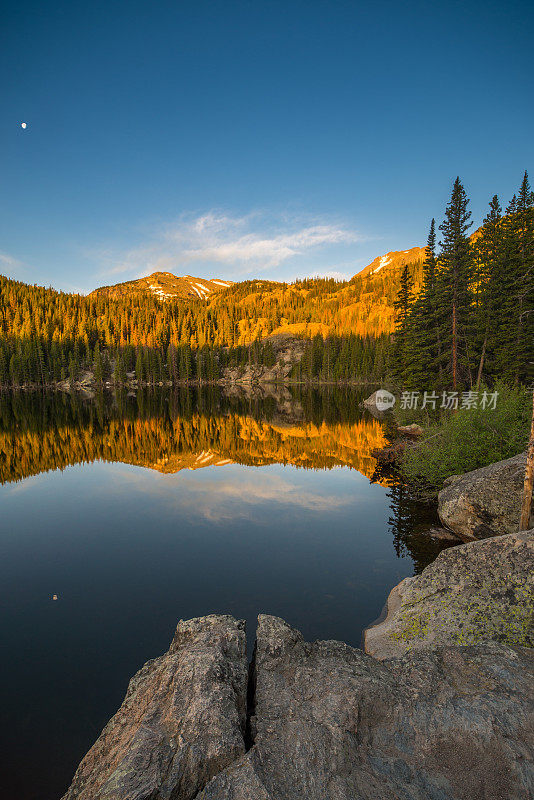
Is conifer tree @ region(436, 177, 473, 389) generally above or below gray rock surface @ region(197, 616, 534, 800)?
above

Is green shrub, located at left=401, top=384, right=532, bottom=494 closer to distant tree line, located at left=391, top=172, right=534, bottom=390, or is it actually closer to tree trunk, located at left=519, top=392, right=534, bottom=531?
tree trunk, located at left=519, top=392, right=534, bottom=531

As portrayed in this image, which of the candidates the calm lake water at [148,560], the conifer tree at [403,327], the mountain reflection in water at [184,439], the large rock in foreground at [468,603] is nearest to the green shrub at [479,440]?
the calm lake water at [148,560]

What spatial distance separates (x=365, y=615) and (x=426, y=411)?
1254 inches

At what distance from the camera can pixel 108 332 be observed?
537 feet

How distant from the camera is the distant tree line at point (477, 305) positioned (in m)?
36.6

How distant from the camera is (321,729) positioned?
4820 millimetres

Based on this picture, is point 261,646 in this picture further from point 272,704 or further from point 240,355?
point 240,355

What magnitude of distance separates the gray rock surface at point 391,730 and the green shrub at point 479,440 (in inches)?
619

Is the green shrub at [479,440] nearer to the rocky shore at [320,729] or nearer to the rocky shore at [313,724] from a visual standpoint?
the rocky shore at [313,724]

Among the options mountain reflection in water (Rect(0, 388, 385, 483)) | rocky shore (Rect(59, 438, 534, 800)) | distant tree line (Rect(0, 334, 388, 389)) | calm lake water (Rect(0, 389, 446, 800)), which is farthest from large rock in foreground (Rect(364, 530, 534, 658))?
distant tree line (Rect(0, 334, 388, 389))

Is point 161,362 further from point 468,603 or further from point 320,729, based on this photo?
point 320,729

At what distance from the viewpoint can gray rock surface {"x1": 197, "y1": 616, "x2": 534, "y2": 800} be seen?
165 inches

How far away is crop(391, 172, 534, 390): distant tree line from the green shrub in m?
13.6

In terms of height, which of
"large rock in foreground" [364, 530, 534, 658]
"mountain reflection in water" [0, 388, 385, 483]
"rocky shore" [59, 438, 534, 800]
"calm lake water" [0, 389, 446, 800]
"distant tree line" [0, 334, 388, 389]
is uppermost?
"distant tree line" [0, 334, 388, 389]
